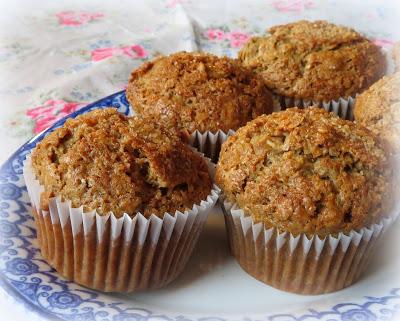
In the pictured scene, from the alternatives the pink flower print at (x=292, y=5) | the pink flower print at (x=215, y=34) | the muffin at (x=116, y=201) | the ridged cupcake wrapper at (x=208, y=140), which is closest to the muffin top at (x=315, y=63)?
the ridged cupcake wrapper at (x=208, y=140)

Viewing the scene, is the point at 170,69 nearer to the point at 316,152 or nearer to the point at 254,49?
the point at 254,49

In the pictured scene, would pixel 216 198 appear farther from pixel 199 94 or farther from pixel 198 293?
pixel 199 94

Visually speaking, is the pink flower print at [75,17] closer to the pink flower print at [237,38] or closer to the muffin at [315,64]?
the pink flower print at [237,38]

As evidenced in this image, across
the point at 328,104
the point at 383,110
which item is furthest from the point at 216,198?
the point at 328,104

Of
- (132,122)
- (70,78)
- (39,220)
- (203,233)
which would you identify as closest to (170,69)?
(132,122)

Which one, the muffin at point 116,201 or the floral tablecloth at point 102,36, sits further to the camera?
the floral tablecloth at point 102,36

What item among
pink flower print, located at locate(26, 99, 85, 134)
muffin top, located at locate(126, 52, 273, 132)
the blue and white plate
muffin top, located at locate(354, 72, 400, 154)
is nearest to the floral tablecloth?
pink flower print, located at locate(26, 99, 85, 134)
